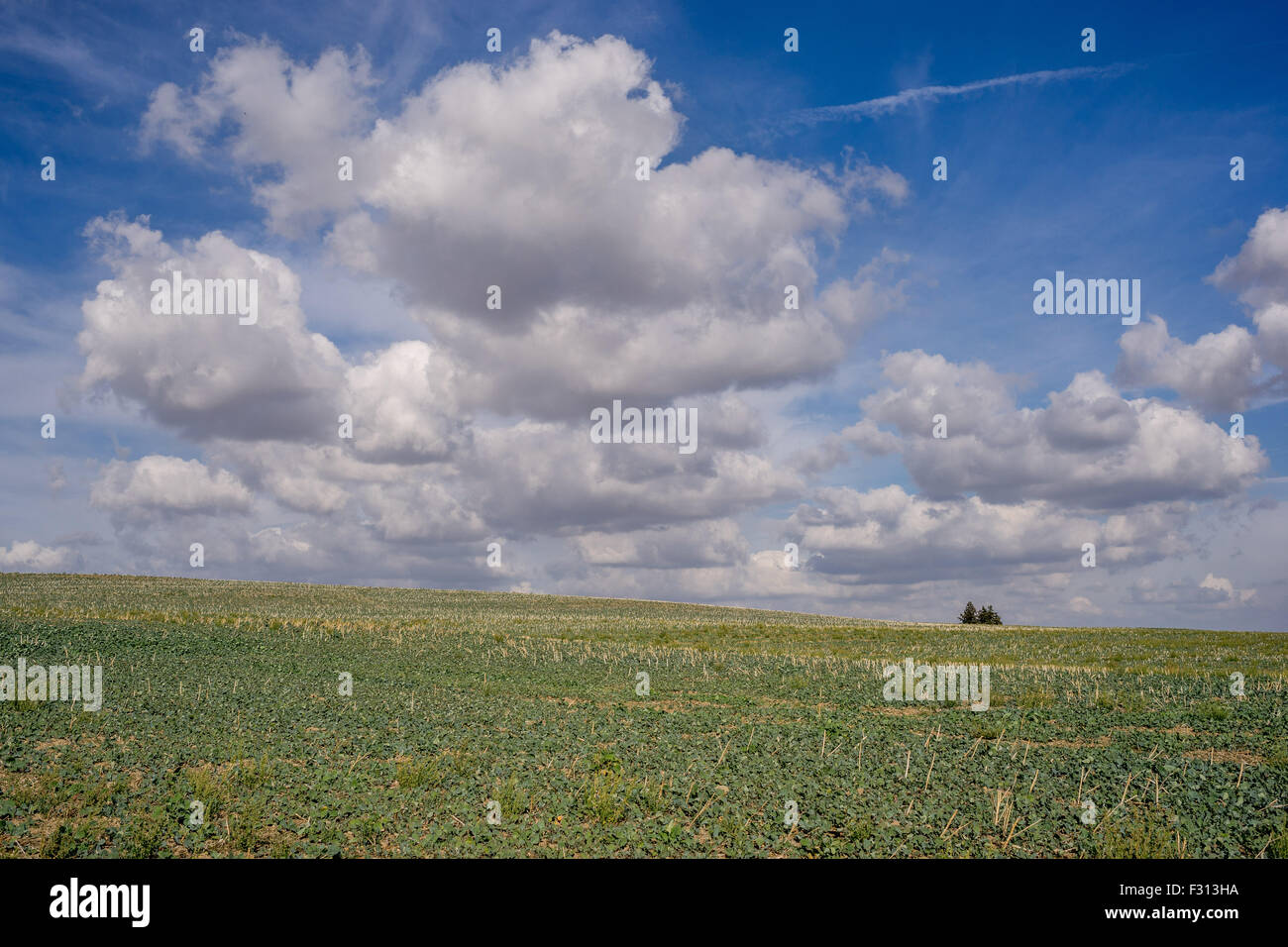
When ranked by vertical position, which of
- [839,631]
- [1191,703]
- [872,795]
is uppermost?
[872,795]

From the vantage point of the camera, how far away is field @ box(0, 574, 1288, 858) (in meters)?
11.4

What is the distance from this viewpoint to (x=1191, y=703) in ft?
85.7

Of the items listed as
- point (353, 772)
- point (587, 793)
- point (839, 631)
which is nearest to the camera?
point (587, 793)

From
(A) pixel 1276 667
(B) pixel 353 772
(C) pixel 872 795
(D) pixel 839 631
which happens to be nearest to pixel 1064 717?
(C) pixel 872 795

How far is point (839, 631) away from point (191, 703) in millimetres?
56778

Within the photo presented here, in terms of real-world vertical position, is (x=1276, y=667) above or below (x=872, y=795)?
below

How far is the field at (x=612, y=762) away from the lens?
451 inches

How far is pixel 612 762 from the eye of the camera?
15195 millimetres
